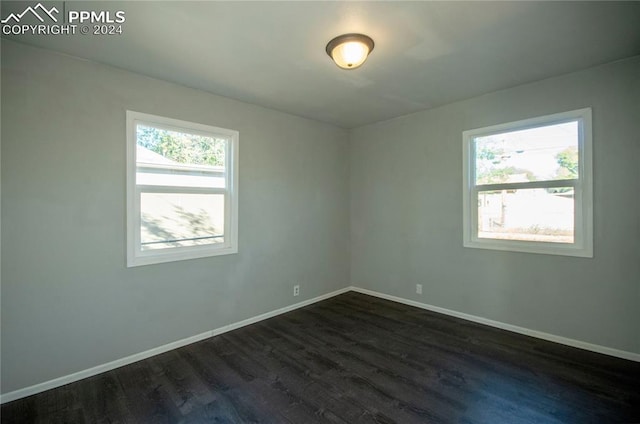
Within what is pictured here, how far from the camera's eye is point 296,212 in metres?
4.09

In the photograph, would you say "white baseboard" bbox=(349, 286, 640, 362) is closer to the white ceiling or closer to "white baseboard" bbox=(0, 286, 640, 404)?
"white baseboard" bbox=(0, 286, 640, 404)

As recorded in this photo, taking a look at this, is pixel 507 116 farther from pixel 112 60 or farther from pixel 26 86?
pixel 26 86

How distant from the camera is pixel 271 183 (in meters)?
3.78

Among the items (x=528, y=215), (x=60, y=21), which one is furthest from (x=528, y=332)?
(x=60, y=21)

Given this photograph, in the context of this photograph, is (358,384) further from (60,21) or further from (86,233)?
(60,21)

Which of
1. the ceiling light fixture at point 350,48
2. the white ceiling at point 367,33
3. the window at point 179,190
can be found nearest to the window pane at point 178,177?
the window at point 179,190

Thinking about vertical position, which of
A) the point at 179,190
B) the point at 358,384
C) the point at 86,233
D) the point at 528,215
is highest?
the point at 179,190

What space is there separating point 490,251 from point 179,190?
3.60m

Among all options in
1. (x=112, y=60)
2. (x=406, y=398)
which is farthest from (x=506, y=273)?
(x=112, y=60)

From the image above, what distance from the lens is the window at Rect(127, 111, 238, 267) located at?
270 cm

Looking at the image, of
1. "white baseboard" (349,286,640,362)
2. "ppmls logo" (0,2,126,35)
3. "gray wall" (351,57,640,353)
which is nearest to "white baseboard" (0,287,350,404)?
"white baseboard" (349,286,640,362)

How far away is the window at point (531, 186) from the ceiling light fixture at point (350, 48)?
2.01 meters

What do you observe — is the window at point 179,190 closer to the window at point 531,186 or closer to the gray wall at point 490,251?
the gray wall at point 490,251

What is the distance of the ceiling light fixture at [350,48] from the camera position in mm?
2131
